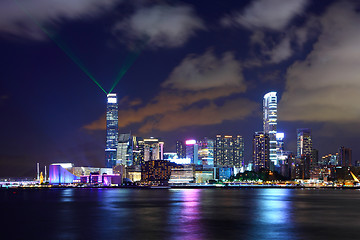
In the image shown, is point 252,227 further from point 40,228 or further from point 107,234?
point 40,228

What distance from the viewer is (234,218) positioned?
7356 centimetres

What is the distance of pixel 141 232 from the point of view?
185ft

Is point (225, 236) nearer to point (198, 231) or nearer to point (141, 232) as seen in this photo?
point (198, 231)

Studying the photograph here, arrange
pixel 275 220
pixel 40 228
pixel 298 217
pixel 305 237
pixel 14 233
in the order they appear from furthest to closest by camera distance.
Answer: pixel 298 217 → pixel 275 220 → pixel 40 228 → pixel 14 233 → pixel 305 237

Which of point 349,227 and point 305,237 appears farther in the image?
point 349,227

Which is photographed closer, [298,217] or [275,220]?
[275,220]

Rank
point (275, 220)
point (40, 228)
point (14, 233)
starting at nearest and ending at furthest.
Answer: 1. point (14, 233)
2. point (40, 228)
3. point (275, 220)

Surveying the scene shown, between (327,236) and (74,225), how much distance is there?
33201 millimetres

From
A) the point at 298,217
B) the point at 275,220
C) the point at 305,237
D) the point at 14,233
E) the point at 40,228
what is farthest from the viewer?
the point at 298,217

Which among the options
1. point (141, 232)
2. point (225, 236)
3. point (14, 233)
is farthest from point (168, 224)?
point (14, 233)

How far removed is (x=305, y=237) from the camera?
170 feet

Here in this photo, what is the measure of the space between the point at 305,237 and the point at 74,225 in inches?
1222

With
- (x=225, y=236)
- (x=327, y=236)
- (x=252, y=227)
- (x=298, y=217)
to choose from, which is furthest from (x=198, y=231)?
(x=298, y=217)

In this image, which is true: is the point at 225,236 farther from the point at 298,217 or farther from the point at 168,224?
the point at 298,217
